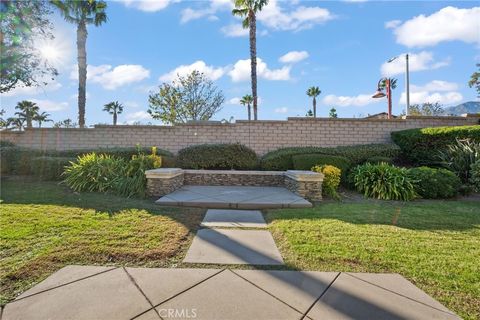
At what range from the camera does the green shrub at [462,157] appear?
7.09m

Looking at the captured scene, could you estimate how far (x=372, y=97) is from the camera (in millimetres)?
11188

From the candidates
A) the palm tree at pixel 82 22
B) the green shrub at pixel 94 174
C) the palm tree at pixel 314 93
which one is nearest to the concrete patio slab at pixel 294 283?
the green shrub at pixel 94 174

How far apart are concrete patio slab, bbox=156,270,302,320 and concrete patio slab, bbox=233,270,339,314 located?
8 centimetres

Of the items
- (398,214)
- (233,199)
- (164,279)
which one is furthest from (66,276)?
(398,214)

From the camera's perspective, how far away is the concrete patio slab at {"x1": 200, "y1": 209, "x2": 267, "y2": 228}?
3.88 metres

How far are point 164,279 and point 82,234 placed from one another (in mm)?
1729

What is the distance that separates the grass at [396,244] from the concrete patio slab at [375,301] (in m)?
0.16

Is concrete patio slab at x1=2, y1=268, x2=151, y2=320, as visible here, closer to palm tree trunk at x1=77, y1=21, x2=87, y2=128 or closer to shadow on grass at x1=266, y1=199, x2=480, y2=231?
shadow on grass at x1=266, y1=199, x2=480, y2=231

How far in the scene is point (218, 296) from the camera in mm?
1969

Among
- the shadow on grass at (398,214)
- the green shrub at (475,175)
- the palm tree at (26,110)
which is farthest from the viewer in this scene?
the palm tree at (26,110)

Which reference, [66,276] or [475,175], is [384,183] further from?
[66,276]

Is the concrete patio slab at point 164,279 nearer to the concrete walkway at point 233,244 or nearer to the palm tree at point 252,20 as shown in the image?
the concrete walkway at point 233,244

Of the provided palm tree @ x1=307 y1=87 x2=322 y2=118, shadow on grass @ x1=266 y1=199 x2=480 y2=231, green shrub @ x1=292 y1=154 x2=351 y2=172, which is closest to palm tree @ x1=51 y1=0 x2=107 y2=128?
green shrub @ x1=292 y1=154 x2=351 y2=172

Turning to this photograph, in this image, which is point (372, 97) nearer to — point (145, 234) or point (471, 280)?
point (471, 280)
